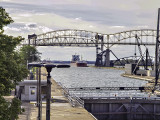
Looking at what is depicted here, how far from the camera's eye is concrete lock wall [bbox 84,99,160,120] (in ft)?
162

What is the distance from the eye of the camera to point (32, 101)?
4603cm

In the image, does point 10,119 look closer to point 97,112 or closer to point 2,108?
point 2,108

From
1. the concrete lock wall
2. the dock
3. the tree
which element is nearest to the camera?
the tree

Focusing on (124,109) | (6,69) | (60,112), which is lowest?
(124,109)

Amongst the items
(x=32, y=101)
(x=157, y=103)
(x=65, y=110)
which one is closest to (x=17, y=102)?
(x=65, y=110)

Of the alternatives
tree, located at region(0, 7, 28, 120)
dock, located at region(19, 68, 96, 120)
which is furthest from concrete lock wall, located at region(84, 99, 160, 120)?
tree, located at region(0, 7, 28, 120)

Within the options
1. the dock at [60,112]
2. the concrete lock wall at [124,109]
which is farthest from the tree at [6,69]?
the concrete lock wall at [124,109]

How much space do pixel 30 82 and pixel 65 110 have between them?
30.6 ft

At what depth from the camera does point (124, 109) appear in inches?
1977

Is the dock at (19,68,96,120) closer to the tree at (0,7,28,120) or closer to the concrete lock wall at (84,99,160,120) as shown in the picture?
the concrete lock wall at (84,99,160,120)

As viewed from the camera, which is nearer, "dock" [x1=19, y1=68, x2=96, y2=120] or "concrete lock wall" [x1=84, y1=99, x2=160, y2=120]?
"dock" [x1=19, y1=68, x2=96, y2=120]

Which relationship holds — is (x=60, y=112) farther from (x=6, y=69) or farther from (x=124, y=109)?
(x=6, y=69)

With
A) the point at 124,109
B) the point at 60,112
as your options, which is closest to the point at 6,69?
the point at 60,112

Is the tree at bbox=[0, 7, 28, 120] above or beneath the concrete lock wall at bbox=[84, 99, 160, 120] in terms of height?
above
